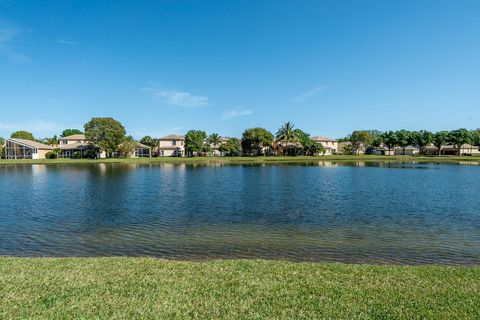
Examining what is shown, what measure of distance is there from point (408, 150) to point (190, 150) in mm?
95797

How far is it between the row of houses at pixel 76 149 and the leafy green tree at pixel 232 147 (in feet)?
12.0

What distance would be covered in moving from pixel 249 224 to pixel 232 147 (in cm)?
9323

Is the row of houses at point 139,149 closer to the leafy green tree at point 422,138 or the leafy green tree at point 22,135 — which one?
the leafy green tree at point 422,138

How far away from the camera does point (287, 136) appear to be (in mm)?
111312

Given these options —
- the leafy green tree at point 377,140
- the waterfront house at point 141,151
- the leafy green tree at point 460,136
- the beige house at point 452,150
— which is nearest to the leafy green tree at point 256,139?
the waterfront house at point 141,151

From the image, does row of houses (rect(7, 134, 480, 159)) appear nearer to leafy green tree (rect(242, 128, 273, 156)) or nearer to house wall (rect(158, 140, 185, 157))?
house wall (rect(158, 140, 185, 157))

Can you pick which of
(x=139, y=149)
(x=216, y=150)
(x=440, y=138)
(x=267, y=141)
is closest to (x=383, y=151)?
(x=440, y=138)

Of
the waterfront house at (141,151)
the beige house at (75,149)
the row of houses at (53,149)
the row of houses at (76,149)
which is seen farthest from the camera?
the waterfront house at (141,151)

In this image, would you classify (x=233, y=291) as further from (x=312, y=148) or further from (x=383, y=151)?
(x=383, y=151)

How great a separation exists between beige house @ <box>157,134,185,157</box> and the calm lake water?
78083 mm

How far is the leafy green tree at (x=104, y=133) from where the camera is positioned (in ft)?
287

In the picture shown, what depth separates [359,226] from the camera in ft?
58.8

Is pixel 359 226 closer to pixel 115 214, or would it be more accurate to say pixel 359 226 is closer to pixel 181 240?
pixel 181 240

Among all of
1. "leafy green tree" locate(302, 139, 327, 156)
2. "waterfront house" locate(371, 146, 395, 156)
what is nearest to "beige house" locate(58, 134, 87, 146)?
"leafy green tree" locate(302, 139, 327, 156)
